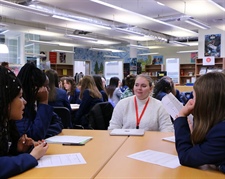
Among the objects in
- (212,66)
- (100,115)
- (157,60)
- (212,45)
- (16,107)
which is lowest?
(100,115)

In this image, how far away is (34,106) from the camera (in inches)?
79.1

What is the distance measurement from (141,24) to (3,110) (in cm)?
811

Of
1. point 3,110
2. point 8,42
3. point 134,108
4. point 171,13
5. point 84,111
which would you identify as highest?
point 171,13

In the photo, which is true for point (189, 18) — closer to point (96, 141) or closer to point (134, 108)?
point (134, 108)

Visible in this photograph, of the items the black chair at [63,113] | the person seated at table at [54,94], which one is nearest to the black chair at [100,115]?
the black chair at [63,113]

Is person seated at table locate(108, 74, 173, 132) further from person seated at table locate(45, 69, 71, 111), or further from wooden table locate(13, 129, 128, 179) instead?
person seated at table locate(45, 69, 71, 111)

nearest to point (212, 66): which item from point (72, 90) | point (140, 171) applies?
point (72, 90)

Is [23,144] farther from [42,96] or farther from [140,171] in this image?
[140,171]

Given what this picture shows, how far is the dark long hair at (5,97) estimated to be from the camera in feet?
4.50

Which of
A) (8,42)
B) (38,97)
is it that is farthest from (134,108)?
(8,42)

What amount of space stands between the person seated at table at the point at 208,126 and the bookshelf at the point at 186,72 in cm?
1318

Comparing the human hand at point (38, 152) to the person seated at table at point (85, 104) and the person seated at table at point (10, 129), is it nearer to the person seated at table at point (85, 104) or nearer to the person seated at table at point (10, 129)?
the person seated at table at point (10, 129)

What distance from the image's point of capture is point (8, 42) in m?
11.1

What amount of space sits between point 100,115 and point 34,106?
1566mm
